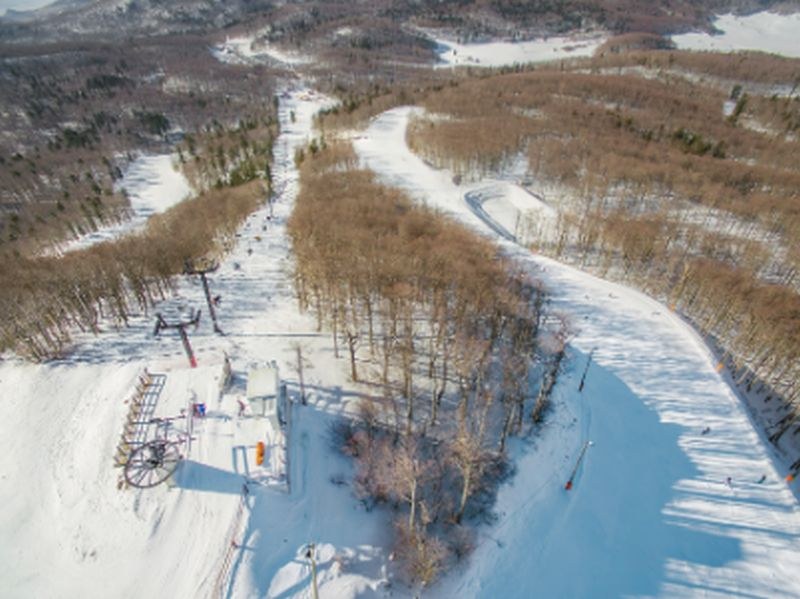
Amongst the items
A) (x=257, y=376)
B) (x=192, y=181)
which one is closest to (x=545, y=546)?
(x=257, y=376)

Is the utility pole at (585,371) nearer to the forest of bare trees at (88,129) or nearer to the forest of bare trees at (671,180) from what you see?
Result: the forest of bare trees at (671,180)

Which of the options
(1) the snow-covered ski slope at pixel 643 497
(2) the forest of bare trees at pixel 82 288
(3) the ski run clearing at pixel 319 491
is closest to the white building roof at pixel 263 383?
(3) the ski run clearing at pixel 319 491

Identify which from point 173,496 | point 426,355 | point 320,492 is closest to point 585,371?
point 426,355

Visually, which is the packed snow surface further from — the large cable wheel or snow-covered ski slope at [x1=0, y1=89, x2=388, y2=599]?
the large cable wheel

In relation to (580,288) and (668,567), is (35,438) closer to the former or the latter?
(668,567)

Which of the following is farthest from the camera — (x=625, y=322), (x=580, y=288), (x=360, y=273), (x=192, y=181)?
(x=192, y=181)
